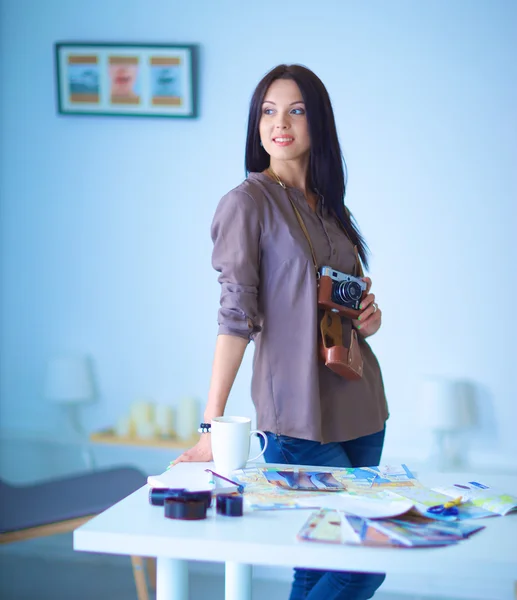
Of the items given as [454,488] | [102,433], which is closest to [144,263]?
[102,433]

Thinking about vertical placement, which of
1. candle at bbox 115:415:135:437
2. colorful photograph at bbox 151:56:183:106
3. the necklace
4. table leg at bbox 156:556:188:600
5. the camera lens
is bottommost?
candle at bbox 115:415:135:437

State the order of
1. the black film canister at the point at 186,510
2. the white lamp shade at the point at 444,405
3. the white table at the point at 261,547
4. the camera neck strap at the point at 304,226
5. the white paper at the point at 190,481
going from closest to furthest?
1. the white table at the point at 261,547
2. the black film canister at the point at 186,510
3. the white paper at the point at 190,481
4. the camera neck strap at the point at 304,226
5. the white lamp shade at the point at 444,405

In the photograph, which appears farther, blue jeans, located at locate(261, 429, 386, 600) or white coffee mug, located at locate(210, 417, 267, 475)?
blue jeans, located at locate(261, 429, 386, 600)

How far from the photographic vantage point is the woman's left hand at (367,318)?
4.97 feet

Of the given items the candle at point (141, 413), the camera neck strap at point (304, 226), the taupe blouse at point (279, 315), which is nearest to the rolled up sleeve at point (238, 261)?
the taupe blouse at point (279, 315)

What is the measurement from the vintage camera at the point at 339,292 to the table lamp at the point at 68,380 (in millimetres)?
1713

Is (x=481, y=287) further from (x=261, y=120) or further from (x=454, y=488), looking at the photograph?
(x=454, y=488)

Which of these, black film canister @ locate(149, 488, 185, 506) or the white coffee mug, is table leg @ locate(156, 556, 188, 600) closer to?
black film canister @ locate(149, 488, 185, 506)

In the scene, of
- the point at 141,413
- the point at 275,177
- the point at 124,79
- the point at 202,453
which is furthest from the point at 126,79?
the point at 202,453

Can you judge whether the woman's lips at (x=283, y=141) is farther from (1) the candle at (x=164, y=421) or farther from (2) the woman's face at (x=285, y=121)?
(1) the candle at (x=164, y=421)

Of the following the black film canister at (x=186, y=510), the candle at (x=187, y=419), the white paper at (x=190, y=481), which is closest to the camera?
the black film canister at (x=186, y=510)

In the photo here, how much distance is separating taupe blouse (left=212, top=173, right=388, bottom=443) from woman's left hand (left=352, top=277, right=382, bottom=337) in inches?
4.7

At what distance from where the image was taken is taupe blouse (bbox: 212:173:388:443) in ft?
4.53

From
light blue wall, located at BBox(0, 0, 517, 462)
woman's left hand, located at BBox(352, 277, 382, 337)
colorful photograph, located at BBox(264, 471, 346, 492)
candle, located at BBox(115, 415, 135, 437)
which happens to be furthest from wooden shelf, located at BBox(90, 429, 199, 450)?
colorful photograph, located at BBox(264, 471, 346, 492)
